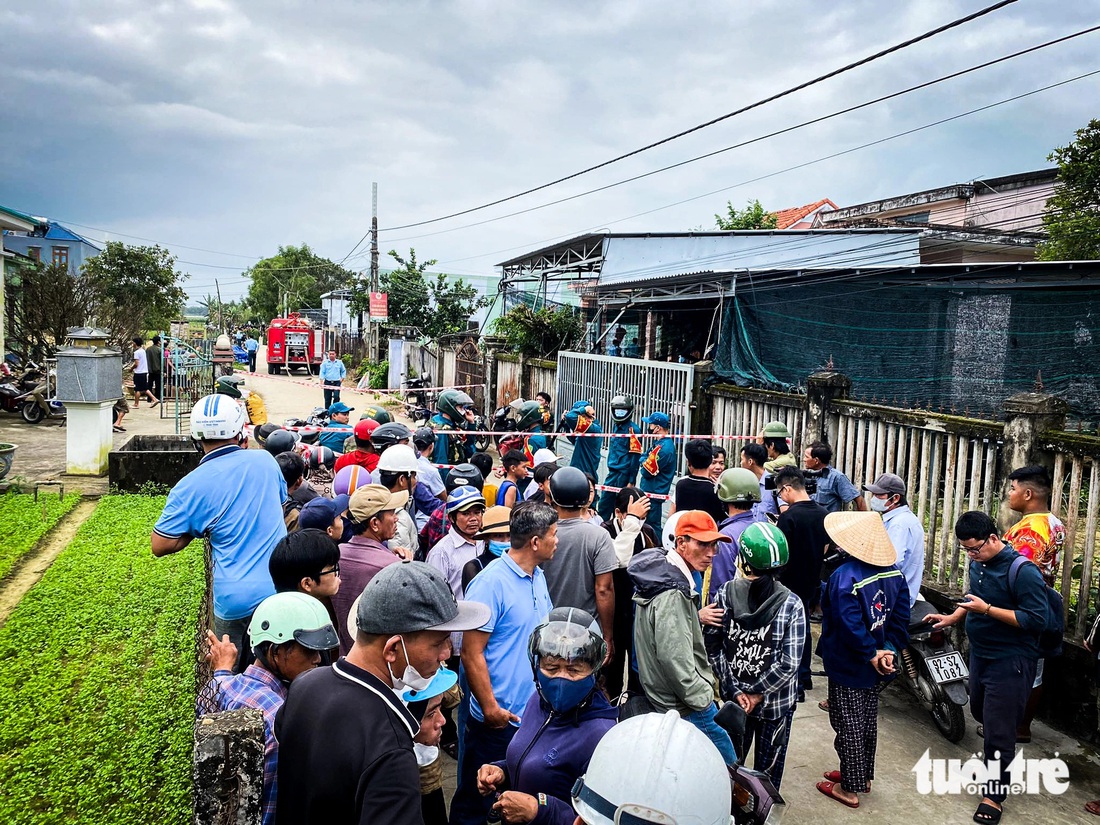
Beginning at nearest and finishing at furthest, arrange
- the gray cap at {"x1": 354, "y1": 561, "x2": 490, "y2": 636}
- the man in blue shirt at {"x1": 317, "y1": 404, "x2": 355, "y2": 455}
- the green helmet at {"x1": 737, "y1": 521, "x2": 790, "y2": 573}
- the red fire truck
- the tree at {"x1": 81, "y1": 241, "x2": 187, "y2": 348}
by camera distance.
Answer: the gray cap at {"x1": 354, "y1": 561, "x2": 490, "y2": 636} < the green helmet at {"x1": 737, "y1": 521, "x2": 790, "y2": 573} < the man in blue shirt at {"x1": 317, "y1": 404, "x2": 355, "y2": 455} < the tree at {"x1": 81, "y1": 241, "x2": 187, "y2": 348} < the red fire truck

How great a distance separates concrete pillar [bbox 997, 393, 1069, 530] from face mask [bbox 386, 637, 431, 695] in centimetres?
501

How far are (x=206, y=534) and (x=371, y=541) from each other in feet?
2.89

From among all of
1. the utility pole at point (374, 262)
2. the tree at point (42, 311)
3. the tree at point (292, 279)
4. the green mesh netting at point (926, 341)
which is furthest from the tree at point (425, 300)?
the tree at point (292, 279)

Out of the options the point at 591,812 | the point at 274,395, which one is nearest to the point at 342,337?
the point at 274,395

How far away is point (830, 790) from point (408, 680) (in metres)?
3.22

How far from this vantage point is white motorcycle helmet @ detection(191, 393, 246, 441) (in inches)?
158

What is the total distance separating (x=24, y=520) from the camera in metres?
8.23

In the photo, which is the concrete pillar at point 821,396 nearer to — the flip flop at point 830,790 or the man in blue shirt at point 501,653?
the flip flop at point 830,790

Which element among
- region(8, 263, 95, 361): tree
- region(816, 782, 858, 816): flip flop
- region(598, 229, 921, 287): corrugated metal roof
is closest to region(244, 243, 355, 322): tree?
region(8, 263, 95, 361): tree

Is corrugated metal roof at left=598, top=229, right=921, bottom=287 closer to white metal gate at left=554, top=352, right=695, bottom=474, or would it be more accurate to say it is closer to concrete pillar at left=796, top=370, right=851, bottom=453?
white metal gate at left=554, top=352, right=695, bottom=474

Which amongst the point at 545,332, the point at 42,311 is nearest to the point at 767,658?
the point at 545,332

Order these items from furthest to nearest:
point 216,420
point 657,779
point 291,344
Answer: point 291,344
point 216,420
point 657,779

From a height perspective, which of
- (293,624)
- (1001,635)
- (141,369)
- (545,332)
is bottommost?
(1001,635)

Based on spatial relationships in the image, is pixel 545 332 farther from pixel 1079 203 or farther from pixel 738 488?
pixel 738 488
